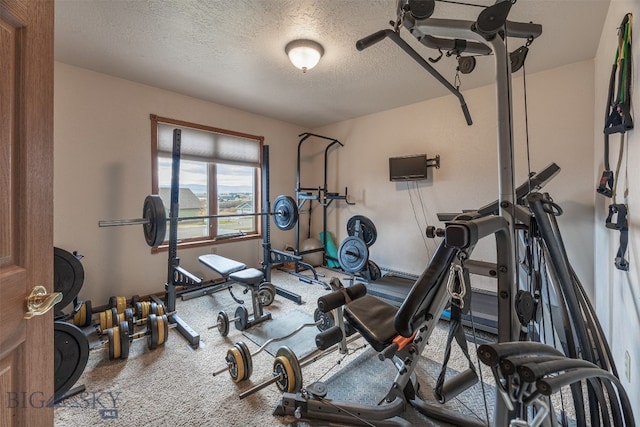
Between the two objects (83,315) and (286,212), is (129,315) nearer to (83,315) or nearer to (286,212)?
(83,315)

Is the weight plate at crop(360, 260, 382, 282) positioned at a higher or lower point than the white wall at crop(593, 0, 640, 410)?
lower

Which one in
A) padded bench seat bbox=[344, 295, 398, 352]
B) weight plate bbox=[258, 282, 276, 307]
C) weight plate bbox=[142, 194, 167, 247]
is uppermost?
weight plate bbox=[142, 194, 167, 247]

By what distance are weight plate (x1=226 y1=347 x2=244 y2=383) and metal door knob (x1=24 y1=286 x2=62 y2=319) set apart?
1323 mm

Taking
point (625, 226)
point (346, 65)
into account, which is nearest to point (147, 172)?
point (346, 65)

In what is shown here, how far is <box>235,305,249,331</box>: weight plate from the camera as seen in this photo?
2490 millimetres

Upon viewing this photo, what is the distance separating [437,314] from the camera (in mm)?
1239

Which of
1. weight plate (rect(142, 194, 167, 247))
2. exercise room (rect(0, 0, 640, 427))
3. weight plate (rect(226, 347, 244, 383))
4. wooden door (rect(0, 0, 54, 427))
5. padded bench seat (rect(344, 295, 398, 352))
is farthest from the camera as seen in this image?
weight plate (rect(142, 194, 167, 247))

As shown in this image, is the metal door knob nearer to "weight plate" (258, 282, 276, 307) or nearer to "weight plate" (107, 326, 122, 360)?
"weight plate" (107, 326, 122, 360)

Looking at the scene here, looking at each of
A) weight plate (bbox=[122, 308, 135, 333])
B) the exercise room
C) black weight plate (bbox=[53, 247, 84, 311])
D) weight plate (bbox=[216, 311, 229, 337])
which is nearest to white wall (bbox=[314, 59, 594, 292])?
the exercise room

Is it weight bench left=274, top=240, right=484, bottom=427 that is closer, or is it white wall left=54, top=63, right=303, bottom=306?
weight bench left=274, top=240, right=484, bottom=427

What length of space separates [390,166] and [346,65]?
169 cm

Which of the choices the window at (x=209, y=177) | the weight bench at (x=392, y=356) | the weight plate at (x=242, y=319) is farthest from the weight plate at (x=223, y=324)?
the window at (x=209, y=177)

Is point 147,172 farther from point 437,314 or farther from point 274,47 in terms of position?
point 437,314

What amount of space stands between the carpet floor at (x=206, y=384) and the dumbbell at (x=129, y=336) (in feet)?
0.19
